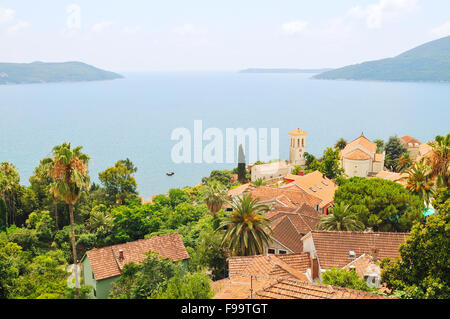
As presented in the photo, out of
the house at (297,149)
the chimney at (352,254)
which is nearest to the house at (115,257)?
the chimney at (352,254)

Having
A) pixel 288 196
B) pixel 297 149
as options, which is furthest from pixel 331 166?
pixel 288 196

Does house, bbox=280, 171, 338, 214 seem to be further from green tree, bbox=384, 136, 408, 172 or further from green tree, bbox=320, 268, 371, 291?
green tree, bbox=320, 268, 371, 291

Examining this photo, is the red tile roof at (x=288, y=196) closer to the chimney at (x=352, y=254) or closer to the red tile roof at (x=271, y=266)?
the red tile roof at (x=271, y=266)

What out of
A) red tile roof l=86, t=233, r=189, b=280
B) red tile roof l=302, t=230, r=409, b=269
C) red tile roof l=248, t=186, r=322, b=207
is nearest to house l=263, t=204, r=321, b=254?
red tile roof l=302, t=230, r=409, b=269

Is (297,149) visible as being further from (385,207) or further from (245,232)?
(245,232)

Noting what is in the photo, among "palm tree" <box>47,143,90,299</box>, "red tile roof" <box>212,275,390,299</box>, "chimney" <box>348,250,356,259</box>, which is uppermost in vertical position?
"palm tree" <box>47,143,90,299</box>
